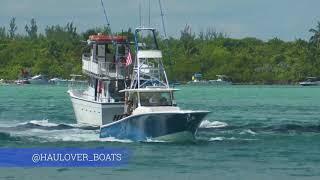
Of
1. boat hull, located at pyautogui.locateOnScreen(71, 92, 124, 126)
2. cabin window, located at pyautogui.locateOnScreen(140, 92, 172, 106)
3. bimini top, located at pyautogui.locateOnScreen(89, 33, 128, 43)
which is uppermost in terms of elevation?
bimini top, located at pyautogui.locateOnScreen(89, 33, 128, 43)

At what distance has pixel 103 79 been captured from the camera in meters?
65.4

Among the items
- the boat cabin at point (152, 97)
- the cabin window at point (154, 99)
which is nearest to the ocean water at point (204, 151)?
the boat cabin at point (152, 97)

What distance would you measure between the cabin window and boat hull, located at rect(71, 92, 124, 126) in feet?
25.1

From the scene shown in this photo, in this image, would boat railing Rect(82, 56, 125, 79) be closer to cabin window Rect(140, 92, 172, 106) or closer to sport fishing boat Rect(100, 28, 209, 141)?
sport fishing boat Rect(100, 28, 209, 141)

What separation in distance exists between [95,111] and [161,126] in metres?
13.6

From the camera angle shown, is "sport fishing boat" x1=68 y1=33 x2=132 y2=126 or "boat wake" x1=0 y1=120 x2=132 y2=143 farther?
"sport fishing boat" x1=68 y1=33 x2=132 y2=126

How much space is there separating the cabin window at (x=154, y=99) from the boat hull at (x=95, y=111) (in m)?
7.66

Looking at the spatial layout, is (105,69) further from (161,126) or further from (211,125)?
(161,126)

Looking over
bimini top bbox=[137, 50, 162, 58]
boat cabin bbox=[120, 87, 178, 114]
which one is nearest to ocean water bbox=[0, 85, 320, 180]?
boat cabin bbox=[120, 87, 178, 114]

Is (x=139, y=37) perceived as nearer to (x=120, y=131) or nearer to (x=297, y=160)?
(x=120, y=131)

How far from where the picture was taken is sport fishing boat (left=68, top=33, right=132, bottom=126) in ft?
205

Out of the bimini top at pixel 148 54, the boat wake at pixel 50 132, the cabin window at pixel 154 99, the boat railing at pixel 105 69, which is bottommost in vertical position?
the boat wake at pixel 50 132

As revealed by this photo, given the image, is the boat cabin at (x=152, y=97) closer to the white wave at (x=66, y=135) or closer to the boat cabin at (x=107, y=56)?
the white wave at (x=66, y=135)

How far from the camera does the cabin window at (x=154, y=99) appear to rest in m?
53.6
